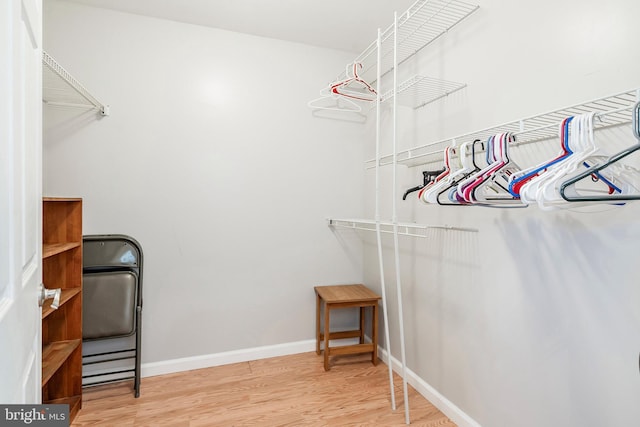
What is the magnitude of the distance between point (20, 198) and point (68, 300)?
1.52m

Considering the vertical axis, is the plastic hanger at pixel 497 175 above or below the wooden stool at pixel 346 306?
above

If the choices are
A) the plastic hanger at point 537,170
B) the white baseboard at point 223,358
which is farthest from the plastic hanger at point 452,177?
the white baseboard at point 223,358

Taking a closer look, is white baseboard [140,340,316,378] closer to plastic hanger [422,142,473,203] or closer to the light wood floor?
the light wood floor

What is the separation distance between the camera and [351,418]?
181 centimetres

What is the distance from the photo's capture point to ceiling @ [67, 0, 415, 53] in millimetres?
2055

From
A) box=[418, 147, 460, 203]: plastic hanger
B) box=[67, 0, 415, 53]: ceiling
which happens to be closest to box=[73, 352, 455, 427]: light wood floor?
box=[418, 147, 460, 203]: plastic hanger

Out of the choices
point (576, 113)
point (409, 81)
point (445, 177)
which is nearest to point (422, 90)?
point (409, 81)

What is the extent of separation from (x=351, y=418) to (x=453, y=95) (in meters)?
2.01

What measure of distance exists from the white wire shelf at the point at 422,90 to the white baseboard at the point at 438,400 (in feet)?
6.08

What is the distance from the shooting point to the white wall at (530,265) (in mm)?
1088

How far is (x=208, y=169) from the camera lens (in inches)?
93.5

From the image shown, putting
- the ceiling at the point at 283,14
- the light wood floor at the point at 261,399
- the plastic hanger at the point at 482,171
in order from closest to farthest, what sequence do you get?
1. the plastic hanger at the point at 482,171
2. the light wood floor at the point at 261,399
3. the ceiling at the point at 283,14

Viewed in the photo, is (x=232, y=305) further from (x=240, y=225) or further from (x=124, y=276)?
(x=124, y=276)

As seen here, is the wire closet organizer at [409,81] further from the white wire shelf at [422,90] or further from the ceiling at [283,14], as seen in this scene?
the ceiling at [283,14]
